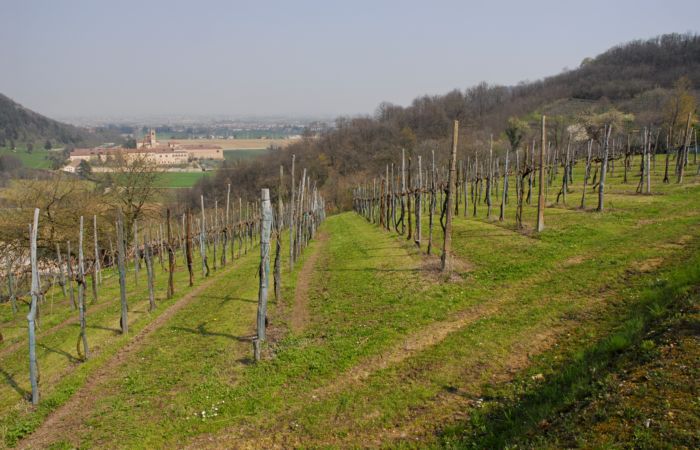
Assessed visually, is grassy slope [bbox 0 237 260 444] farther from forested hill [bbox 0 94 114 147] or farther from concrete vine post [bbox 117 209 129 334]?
forested hill [bbox 0 94 114 147]

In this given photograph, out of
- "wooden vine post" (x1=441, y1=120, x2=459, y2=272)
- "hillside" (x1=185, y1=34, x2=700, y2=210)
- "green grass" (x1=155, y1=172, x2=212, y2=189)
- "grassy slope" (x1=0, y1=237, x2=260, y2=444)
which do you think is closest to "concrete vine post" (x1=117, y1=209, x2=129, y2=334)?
"grassy slope" (x1=0, y1=237, x2=260, y2=444)

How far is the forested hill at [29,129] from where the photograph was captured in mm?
130875

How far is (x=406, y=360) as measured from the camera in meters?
9.87

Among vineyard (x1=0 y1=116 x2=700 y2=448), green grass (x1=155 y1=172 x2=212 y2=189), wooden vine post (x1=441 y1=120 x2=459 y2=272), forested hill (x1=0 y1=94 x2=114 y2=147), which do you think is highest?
forested hill (x1=0 y1=94 x2=114 y2=147)

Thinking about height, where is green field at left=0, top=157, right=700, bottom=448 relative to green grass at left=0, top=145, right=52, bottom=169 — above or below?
below

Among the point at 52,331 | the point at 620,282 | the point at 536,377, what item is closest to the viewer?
the point at 536,377

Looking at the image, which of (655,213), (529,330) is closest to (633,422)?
(529,330)

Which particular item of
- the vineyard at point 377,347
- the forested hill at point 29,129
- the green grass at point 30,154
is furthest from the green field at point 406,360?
the forested hill at point 29,129

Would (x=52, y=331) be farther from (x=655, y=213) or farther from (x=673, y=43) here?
(x=673, y=43)

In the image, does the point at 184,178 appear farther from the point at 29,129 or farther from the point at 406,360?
the point at 406,360

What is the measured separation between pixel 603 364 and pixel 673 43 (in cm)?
16427

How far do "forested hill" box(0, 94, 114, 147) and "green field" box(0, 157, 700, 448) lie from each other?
136 meters

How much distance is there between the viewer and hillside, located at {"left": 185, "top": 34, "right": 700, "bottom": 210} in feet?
265

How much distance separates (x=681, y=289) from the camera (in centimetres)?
930
